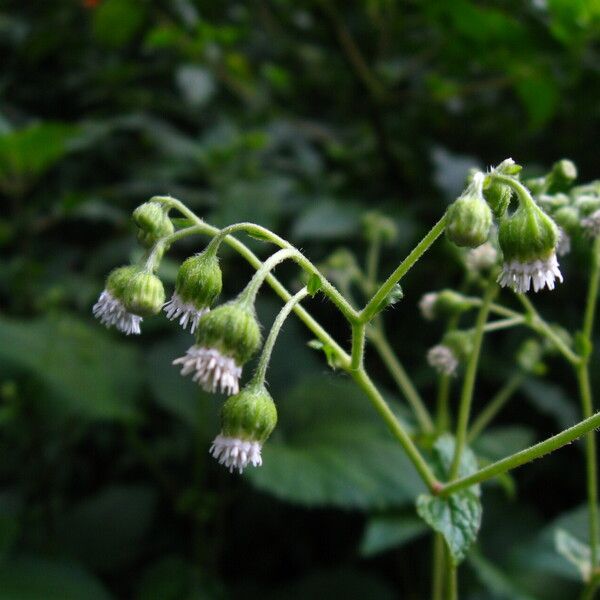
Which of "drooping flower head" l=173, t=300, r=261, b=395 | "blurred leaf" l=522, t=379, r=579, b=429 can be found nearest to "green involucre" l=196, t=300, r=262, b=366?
"drooping flower head" l=173, t=300, r=261, b=395

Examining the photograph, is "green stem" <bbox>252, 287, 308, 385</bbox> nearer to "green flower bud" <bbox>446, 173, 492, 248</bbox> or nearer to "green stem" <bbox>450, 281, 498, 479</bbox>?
"green flower bud" <bbox>446, 173, 492, 248</bbox>

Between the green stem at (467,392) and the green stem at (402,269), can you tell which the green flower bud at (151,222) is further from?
the green stem at (467,392)

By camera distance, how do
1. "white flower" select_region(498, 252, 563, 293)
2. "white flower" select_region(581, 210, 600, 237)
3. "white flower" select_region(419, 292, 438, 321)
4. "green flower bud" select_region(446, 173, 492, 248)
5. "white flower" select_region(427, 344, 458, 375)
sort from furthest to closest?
"white flower" select_region(419, 292, 438, 321) < "white flower" select_region(427, 344, 458, 375) < "white flower" select_region(581, 210, 600, 237) < "white flower" select_region(498, 252, 563, 293) < "green flower bud" select_region(446, 173, 492, 248)

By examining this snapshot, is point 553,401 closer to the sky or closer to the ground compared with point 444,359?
closer to the ground

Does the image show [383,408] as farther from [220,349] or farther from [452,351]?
[452,351]

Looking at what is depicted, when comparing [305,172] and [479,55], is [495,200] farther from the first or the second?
[305,172]

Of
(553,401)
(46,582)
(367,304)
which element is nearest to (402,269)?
(367,304)
